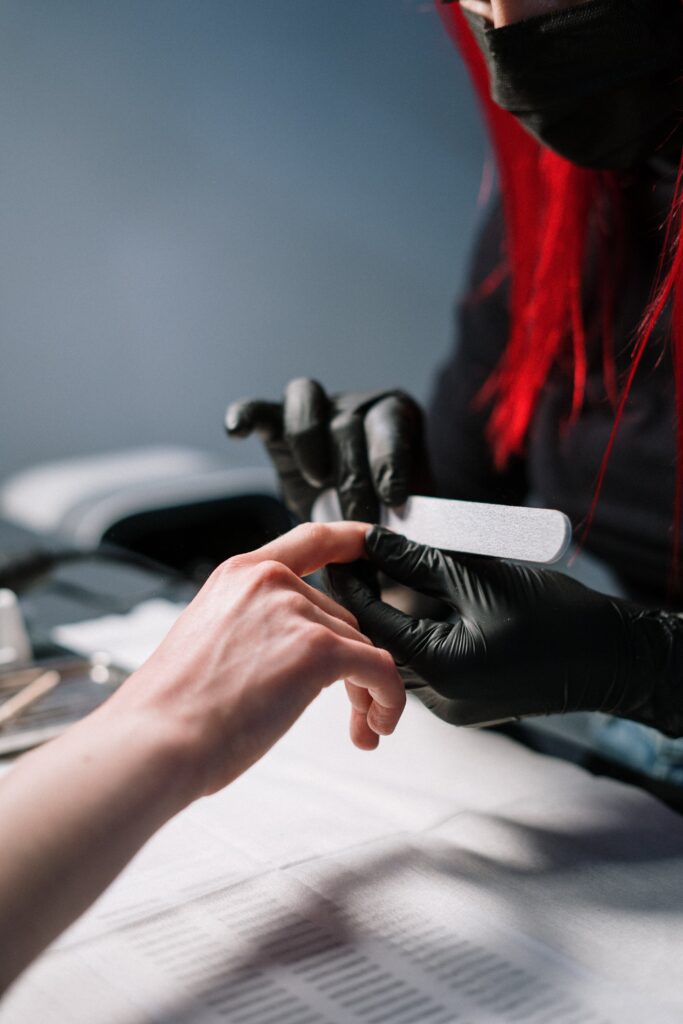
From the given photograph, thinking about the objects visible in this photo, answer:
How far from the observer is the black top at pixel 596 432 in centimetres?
71

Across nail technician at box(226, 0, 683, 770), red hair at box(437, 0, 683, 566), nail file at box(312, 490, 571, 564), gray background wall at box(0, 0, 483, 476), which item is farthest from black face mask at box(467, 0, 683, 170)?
gray background wall at box(0, 0, 483, 476)

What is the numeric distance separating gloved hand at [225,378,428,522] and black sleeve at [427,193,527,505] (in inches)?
14.4

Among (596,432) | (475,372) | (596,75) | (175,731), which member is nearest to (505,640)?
(175,731)

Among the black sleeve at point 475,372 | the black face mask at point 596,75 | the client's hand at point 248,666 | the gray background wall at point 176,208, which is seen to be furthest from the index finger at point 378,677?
the gray background wall at point 176,208

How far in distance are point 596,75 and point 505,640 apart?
338mm

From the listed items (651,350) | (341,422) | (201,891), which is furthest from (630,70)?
(201,891)

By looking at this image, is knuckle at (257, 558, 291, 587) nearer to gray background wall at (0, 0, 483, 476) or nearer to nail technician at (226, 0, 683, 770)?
nail technician at (226, 0, 683, 770)

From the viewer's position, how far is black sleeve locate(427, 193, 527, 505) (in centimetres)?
103

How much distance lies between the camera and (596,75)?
0.51 metres

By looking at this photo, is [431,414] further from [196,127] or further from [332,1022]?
[332,1022]

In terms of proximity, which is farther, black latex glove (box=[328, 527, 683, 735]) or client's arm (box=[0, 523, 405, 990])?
black latex glove (box=[328, 527, 683, 735])

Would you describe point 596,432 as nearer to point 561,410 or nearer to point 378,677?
point 561,410

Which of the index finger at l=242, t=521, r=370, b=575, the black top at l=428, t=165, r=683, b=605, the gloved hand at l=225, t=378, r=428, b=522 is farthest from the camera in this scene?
the black top at l=428, t=165, r=683, b=605

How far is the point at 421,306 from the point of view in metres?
1.45
